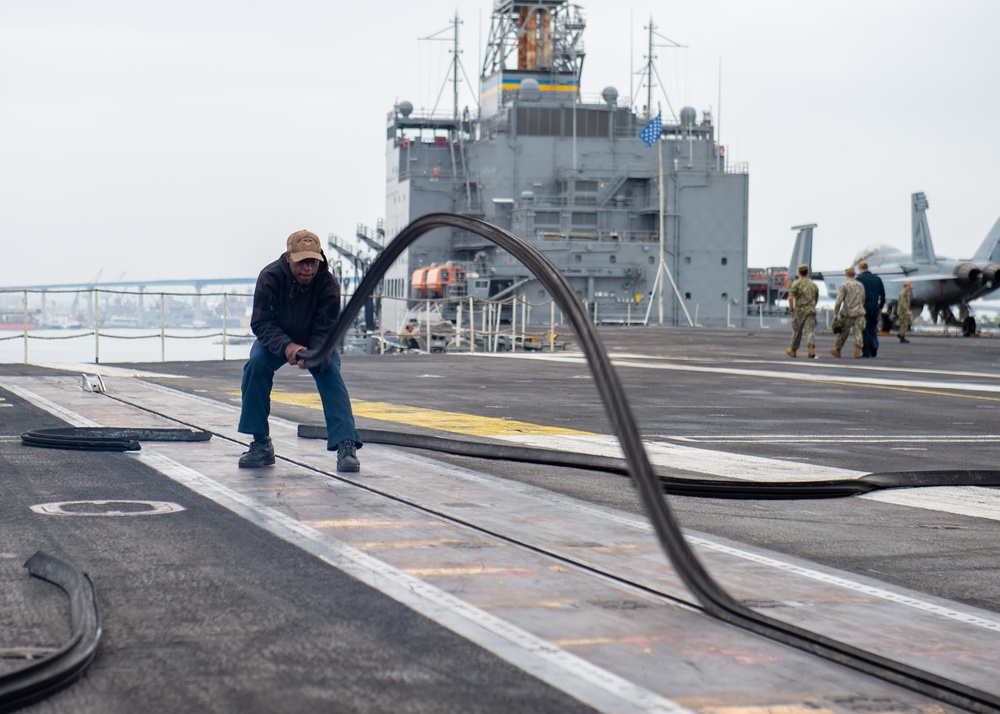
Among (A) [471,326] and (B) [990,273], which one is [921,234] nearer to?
(B) [990,273]

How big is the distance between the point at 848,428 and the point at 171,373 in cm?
1129

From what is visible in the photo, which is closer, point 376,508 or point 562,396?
point 376,508

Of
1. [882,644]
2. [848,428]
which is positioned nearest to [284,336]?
[882,644]

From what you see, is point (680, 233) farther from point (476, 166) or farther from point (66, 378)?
point (66, 378)

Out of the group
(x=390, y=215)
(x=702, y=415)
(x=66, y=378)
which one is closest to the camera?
(x=702, y=415)

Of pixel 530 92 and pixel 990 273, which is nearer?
pixel 990 273

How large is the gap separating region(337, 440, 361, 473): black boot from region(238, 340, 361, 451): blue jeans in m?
0.06

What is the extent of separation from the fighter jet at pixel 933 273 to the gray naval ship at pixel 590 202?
13.6 meters

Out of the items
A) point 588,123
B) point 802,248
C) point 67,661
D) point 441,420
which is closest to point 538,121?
point 588,123

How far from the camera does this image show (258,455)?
24.2ft

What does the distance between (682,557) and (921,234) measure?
48564mm

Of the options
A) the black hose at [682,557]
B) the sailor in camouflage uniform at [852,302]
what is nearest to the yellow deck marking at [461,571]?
the black hose at [682,557]

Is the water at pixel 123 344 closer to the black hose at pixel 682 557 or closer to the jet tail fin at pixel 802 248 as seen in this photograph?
the black hose at pixel 682 557

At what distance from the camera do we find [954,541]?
5551mm
